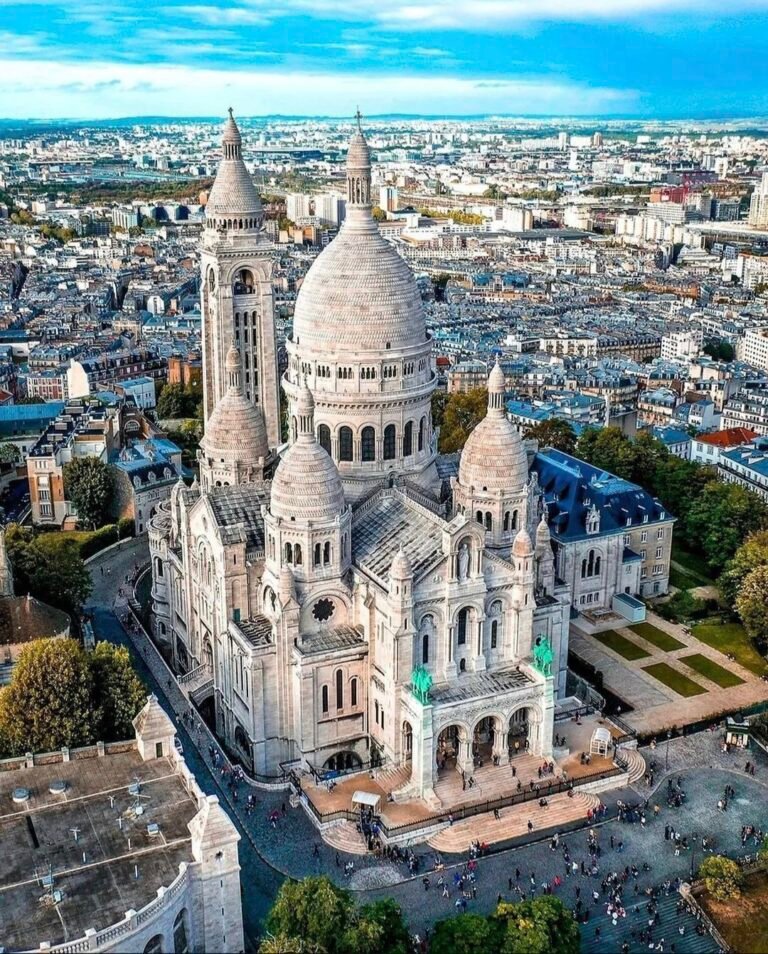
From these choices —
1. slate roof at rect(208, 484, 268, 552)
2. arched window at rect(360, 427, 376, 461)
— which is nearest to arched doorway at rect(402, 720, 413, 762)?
slate roof at rect(208, 484, 268, 552)

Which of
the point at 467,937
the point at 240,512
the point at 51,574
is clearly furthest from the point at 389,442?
the point at 467,937

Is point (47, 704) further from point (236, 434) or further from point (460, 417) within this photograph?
point (460, 417)

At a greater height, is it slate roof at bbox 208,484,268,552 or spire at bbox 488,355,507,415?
spire at bbox 488,355,507,415

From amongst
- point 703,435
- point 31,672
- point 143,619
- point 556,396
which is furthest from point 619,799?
point 556,396

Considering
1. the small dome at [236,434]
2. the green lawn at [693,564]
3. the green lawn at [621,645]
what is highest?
the small dome at [236,434]

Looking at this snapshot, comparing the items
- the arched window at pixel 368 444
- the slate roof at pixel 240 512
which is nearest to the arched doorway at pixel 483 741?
the slate roof at pixel 240 512

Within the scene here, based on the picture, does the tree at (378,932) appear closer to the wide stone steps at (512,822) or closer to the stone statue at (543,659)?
the wide stone steps at (512,822)

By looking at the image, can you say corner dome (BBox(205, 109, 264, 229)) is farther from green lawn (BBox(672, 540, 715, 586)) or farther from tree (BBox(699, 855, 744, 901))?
tree (BBox(699, 855, 744, 901))
